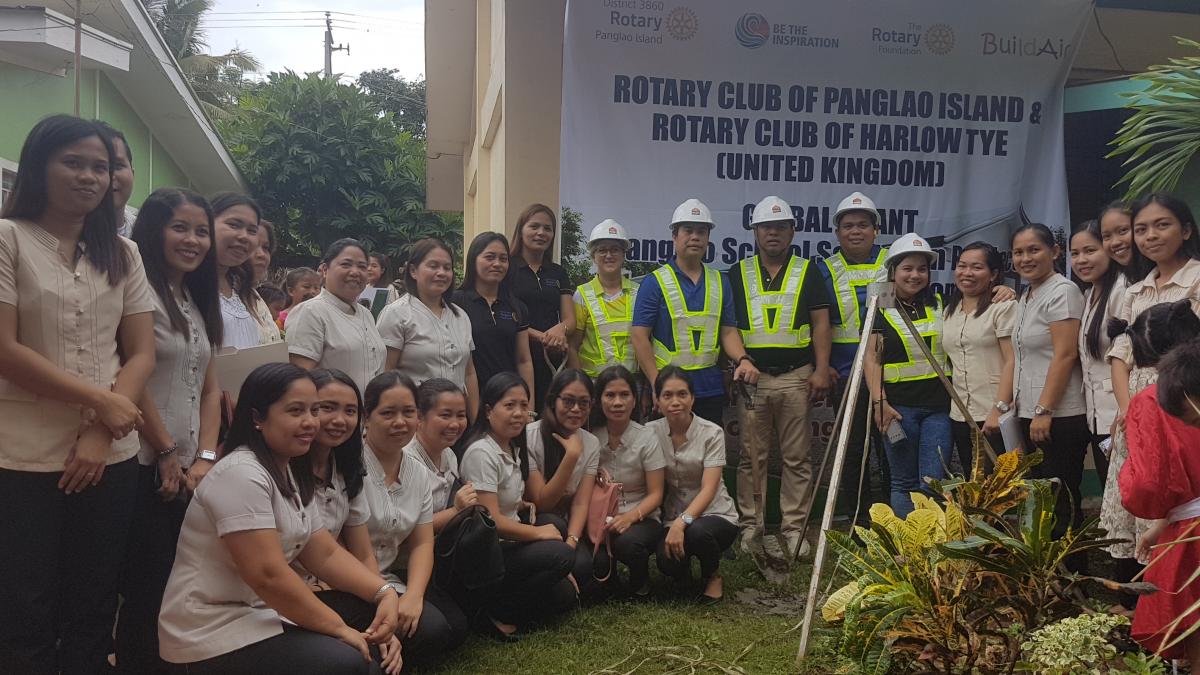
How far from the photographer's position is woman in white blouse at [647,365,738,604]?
4.39 m

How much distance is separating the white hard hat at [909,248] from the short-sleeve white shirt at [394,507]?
2.97 metres

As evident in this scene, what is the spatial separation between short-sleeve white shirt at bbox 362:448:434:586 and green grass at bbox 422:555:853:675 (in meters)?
0.49

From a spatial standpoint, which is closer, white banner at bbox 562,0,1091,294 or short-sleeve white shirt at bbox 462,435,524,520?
short-sleeve white shirt at bbox 462,435,524,520

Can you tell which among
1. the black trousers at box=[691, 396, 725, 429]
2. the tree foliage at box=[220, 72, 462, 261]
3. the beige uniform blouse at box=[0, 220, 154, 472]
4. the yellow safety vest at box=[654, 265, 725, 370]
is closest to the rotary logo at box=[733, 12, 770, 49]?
the yellow safety vest at box=[654, 265, 725, 370]

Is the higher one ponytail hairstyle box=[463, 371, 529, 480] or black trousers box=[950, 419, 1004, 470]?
ponytail hairstyle box=[463, 371, 529, 480]

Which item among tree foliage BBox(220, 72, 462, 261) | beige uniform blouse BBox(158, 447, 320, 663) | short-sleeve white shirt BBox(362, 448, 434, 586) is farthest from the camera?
tree foliage BBox(220, 72, 462, 261)

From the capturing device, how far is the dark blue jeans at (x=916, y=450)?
16.3 ft

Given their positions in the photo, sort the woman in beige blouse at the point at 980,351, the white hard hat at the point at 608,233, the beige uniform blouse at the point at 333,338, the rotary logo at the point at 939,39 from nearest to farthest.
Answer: the beige uniform blouse at the point at 333,338, the woman in beige blouse at the point at 980,351, the white hard hat at the point at 608,233, the rotary logo at the point at 939,39

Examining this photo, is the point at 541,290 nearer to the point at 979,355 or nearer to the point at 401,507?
the point at 401,507

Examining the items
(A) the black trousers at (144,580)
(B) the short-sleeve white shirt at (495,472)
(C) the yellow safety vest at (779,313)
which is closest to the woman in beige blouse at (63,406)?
(A) the black trousers at (144,580)

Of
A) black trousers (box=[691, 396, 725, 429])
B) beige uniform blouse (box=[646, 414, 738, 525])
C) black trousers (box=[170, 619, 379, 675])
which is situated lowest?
black trousers (box=[170, 619, 379, 675])

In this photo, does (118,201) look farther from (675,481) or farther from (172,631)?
(675,481)

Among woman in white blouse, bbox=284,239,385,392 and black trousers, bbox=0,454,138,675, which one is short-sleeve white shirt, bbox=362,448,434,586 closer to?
woman in white blouse, bbox=284,239,385,392

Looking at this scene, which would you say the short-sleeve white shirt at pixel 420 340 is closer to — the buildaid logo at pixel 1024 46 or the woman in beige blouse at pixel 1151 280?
the woman in beige blouse at pixel 1151 280
